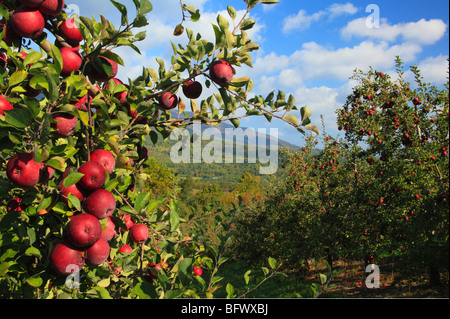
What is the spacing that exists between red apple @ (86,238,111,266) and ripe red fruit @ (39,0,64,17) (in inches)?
40.2

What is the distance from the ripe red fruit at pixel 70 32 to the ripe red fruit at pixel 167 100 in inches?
20.9

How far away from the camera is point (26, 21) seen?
1.26 metres

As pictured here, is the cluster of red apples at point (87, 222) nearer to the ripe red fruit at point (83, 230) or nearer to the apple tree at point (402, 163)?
the ripe red fruit at point (83, 230)

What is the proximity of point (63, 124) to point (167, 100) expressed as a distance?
0.68 m

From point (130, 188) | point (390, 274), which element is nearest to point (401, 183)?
point (390, 274)

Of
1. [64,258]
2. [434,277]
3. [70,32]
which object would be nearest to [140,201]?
[64,258]

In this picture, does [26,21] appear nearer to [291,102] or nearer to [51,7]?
[51,7]

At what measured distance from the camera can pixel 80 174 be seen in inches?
45.7

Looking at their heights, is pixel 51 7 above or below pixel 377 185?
above

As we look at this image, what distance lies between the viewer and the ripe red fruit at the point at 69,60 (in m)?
1.32

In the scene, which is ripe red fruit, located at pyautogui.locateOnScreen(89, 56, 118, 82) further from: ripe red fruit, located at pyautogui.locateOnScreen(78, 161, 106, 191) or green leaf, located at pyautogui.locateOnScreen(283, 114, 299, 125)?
green leaf, located at pyautogui.locateOnScreen(283, 114, 299, 125)

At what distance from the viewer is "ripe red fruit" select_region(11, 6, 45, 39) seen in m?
1.25
